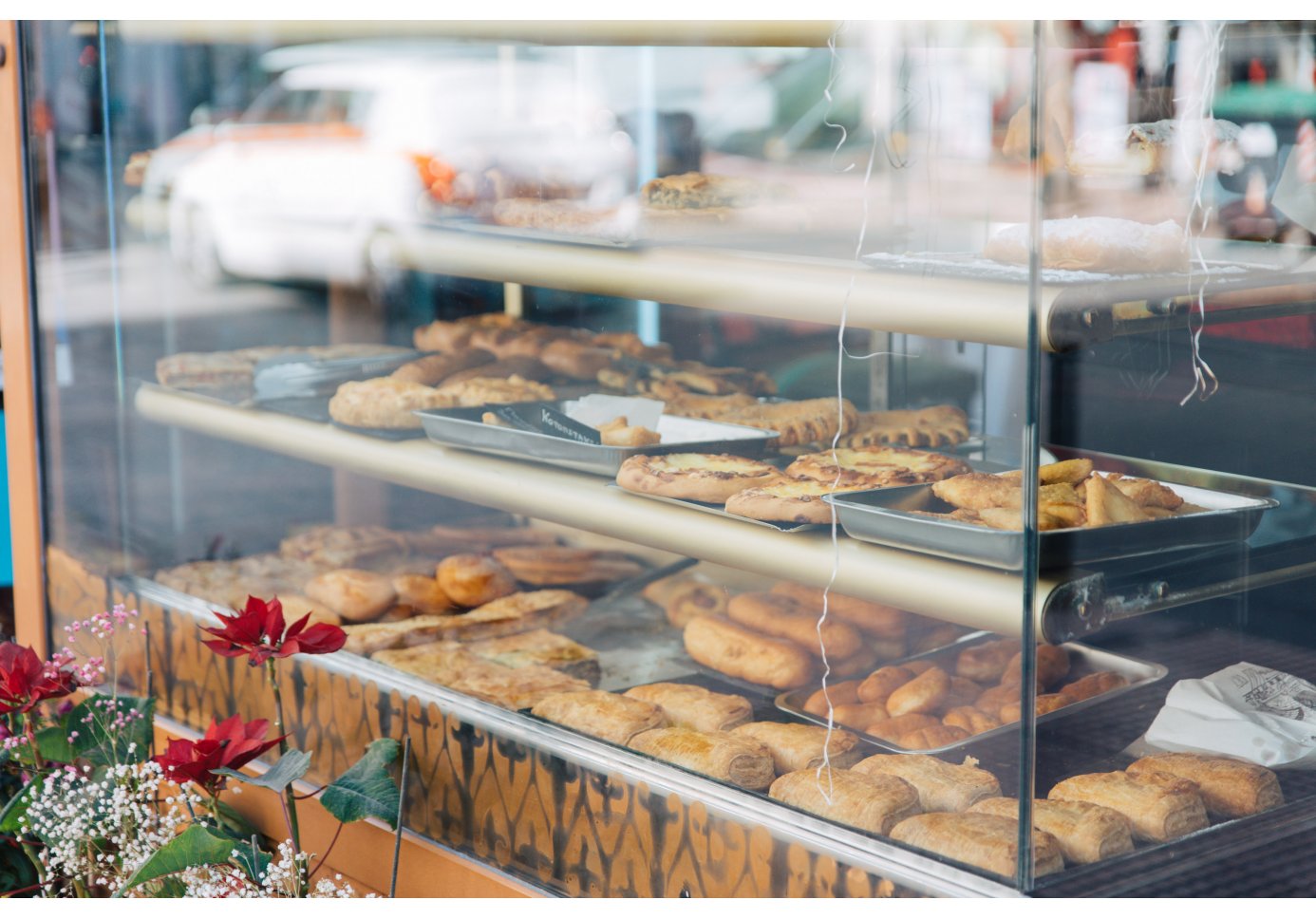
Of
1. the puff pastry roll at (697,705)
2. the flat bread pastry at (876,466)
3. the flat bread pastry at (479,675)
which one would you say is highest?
the flat bread pastry at (876,466)

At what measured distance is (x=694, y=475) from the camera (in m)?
2.19

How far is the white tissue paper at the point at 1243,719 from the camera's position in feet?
6.48

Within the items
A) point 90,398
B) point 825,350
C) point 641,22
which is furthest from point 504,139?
point 90,398

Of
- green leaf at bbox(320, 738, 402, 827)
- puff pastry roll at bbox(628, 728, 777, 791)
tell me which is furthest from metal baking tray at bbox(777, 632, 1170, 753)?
green leaf at bbox(320, 738, 402, 827)

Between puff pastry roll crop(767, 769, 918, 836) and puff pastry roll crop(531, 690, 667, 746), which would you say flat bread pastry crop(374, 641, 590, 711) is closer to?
puff pastry roll crop(531, 690, 667, 746)

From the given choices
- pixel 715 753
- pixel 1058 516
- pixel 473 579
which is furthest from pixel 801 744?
pixel 473 579

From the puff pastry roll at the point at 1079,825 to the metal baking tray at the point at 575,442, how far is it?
0.77 m

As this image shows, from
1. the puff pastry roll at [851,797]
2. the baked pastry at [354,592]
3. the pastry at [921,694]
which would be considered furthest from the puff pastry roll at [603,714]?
the baked pastry at [354,592]

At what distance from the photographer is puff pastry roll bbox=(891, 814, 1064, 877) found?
1.67 metres

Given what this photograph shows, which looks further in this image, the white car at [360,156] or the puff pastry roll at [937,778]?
the white car at [360,156]

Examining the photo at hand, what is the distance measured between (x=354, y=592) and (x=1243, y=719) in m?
1.60

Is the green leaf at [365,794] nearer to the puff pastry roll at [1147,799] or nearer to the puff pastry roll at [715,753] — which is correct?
the puff pastry roll at [715,753]

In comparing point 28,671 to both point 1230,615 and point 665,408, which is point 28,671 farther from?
point 1230,615

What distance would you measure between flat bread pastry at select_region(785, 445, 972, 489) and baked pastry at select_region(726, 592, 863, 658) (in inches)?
8.1
